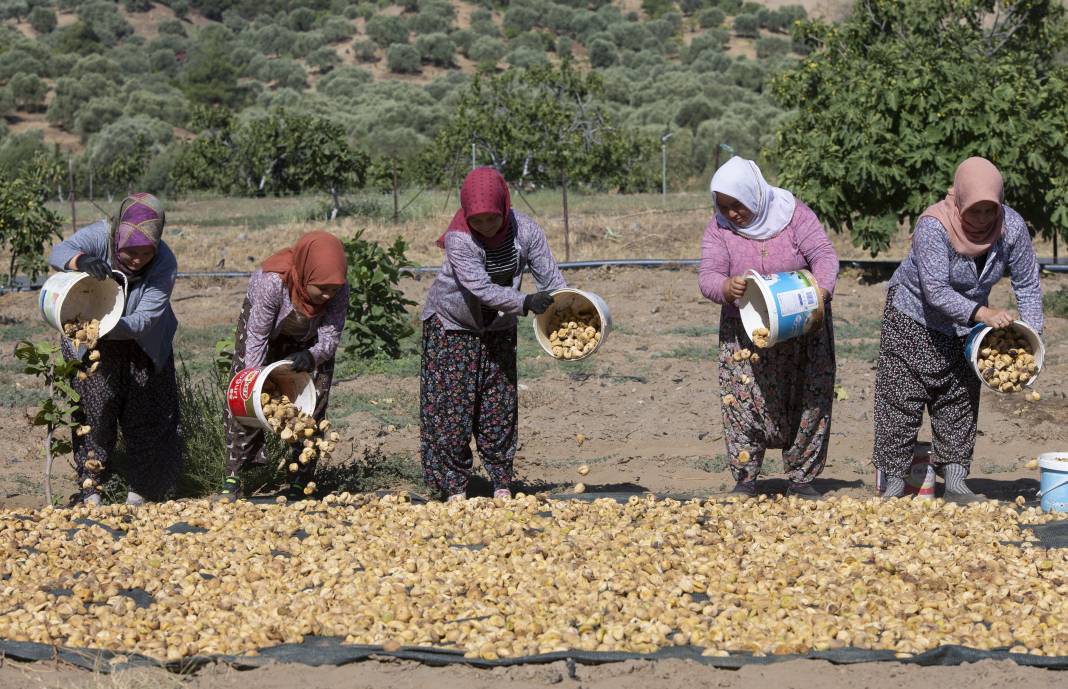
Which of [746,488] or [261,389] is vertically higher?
[261,389]

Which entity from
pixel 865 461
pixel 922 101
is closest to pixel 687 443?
pixel 865 461

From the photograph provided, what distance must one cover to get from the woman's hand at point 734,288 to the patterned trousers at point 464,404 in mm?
955

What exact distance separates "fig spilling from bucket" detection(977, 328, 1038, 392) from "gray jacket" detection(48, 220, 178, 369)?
3075mm

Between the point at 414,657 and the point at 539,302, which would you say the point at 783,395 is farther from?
the point at 414,657

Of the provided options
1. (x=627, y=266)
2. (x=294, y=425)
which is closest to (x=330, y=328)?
(x=294, y=425)

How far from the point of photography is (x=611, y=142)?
78.3 feet

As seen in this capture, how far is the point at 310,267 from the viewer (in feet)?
16.2

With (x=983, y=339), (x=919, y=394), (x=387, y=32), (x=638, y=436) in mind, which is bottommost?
(x=638, y=436)

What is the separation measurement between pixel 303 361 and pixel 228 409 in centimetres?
38

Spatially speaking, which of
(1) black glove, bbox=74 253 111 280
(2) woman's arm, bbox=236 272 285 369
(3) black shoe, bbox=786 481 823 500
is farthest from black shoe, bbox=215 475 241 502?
(3) black shoe, bbox=786 481 823 500

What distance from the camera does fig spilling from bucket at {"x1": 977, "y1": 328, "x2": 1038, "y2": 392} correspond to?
4727mm

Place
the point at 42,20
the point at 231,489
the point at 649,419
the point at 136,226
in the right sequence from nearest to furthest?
the point at 136,226
the point at 231,489
the point at 649,419
the point at 42,20

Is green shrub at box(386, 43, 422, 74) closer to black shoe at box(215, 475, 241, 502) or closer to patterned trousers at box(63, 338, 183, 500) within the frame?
patterned trousers at box(63, 338, 183, 500)

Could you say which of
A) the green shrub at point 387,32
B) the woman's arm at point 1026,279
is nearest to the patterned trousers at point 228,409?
the woman's arm at point 1026,279
